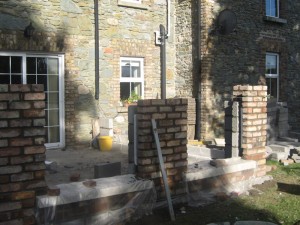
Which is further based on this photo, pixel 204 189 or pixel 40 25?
pixel 40 25

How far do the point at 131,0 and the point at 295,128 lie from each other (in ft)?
25.0

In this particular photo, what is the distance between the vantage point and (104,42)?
9930 mm

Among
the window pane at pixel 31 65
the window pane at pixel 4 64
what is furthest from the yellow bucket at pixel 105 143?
the window pane at pixel 4 64

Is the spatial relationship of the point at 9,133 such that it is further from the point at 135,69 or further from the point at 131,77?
the point at 135,69

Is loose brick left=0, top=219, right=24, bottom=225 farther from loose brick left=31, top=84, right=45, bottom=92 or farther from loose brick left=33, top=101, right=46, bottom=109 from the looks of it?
loose brick left=31, top=84, right=45, bottom=92

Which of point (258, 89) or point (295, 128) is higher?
point (258, 89)

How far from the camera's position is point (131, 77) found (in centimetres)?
1062

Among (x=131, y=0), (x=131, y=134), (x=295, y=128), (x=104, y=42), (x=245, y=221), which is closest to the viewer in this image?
(x=245, y=221)

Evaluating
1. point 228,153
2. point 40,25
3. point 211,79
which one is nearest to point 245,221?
point 228,153

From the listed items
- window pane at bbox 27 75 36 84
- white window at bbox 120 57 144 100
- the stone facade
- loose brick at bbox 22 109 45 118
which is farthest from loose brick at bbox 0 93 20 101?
white window at bbox 120 57 144 100

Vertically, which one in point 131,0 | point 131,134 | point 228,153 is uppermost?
point 131,0

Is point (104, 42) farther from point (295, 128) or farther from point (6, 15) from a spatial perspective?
point (295, 128)

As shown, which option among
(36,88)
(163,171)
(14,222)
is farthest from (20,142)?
(163,171)

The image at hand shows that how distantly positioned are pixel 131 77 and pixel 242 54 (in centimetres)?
392
